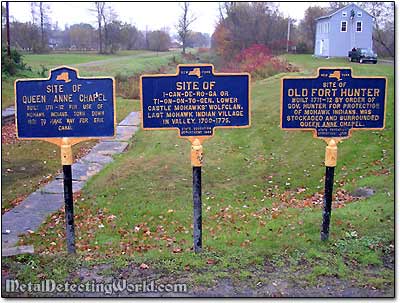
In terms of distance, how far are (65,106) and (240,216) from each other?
10.3 ft

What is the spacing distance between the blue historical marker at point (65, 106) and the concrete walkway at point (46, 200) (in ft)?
4.87

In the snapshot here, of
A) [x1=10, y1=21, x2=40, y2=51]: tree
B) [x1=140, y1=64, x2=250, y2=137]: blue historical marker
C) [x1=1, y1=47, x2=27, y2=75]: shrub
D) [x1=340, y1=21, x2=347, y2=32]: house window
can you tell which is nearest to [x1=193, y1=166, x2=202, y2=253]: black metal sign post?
[x1=140, y1=64, x2=250, y2=137]: blue historical marker

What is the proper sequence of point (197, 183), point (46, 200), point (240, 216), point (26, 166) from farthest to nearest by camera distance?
point (26, 166), point (46, 200), point (240, 216), point (197, 183)

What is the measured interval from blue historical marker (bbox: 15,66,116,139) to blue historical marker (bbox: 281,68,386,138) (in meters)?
2.03

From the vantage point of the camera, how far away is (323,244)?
18.8 ft

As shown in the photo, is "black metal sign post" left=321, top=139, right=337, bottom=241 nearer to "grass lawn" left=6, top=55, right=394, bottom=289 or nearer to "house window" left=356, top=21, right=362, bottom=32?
"grass lawn" left=6, top=55, right=394, bottom=289

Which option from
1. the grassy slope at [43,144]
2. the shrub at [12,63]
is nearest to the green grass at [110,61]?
the grassy slope at [43,144]

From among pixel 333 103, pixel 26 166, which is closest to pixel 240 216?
pixel 333 103

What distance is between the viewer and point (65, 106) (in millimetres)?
5395

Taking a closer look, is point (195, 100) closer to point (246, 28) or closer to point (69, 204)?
point (69, 204)

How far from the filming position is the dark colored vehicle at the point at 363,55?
39.3ft

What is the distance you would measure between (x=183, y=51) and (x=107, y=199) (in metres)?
8.64

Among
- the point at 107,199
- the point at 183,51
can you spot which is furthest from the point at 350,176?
the point at 183,51

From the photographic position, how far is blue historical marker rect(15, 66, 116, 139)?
210 inches
